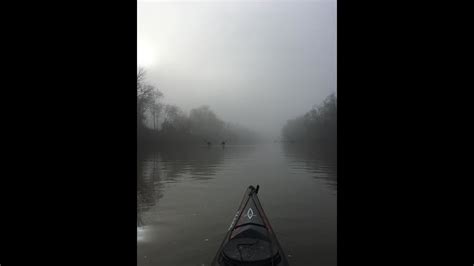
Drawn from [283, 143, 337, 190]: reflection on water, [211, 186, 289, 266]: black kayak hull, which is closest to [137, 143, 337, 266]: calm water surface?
[211, 186, 289, 266]: black kayak hull

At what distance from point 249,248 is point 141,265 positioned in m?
2.60

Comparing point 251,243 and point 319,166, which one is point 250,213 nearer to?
point 251,243

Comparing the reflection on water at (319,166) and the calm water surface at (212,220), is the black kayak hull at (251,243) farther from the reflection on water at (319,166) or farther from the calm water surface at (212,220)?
the reflection on water at (319,166)

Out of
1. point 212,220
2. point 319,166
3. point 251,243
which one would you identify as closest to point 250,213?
point 251,243

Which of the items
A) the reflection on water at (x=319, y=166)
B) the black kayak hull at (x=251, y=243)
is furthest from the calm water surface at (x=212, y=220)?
the reflection on water at (x=319, y=166)

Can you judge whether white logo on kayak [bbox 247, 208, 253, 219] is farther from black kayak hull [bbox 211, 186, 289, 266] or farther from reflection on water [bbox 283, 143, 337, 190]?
reflection on water [bbox 283, 143, 337, 190]

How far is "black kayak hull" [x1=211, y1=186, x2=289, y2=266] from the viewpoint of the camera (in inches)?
144

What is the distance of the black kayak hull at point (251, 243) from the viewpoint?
3.67m

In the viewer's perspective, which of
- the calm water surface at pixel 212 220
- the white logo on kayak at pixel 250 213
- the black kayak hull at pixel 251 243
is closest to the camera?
the black kayak hull at pixel 251 243

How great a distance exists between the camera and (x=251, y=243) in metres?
4.07
